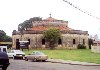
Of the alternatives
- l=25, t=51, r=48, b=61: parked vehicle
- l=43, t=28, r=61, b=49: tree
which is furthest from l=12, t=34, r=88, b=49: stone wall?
l=25, t=51, r=48, b=61: parked vehicle

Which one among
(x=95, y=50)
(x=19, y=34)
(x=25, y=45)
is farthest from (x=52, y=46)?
(x=95, y=50)

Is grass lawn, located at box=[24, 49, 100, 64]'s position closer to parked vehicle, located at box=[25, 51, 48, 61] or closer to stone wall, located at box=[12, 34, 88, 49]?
parked vehicle, located at box=[25, 51, 48, 61]

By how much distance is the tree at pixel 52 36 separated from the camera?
78519 millimetres

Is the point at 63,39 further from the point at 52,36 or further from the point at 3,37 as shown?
the point at 3,37

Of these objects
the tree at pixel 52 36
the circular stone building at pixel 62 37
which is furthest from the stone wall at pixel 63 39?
the tree at pixel 52 36

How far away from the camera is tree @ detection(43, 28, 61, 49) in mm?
78519

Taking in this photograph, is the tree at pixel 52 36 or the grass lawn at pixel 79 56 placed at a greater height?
the tree at pixel 52 36

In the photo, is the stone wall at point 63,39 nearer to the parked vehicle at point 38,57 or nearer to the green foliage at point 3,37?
the parked vehicle at point 38,57


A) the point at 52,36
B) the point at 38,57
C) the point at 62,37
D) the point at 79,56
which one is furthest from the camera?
the point at 62,37

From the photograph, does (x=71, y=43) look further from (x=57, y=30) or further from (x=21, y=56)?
→ (x=21, y=56)

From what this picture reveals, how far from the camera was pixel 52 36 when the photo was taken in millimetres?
79750

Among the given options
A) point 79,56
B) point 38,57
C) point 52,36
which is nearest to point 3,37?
point 52,36

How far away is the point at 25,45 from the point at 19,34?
1630cm

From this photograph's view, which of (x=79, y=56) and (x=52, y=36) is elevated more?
(x=52, y=36)
